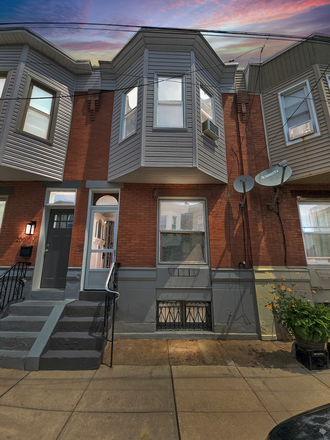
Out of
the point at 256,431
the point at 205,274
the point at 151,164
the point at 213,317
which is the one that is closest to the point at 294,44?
the point at 151,164

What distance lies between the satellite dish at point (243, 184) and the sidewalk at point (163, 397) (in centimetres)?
392

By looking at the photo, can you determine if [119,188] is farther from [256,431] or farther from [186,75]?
[256,431]

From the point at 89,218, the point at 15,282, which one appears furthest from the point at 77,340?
the point at 89,218

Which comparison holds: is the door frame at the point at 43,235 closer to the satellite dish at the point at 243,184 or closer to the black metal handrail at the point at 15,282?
the black metal handrail at the point at 15,282

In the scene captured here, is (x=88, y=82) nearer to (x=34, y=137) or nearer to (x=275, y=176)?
(x=34, y=137)

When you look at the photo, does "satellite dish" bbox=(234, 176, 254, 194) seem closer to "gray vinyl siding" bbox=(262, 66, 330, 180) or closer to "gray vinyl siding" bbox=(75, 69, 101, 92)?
"gray vinyl siding" bbox=(262, 66, 330, 180)

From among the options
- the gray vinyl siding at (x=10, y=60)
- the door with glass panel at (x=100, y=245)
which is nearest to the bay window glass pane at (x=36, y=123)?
the gray vinyl siding at (x=10, y=60)

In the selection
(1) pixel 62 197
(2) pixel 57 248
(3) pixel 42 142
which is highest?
(3) pixel 42 142

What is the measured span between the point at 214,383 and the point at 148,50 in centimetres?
826

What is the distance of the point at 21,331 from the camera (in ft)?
14.1

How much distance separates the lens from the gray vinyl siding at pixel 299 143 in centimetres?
578

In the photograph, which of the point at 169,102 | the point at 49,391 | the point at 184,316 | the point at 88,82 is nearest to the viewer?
the point at 49,391

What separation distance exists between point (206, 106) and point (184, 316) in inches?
244

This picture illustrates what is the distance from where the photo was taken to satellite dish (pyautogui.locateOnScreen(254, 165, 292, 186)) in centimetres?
556
